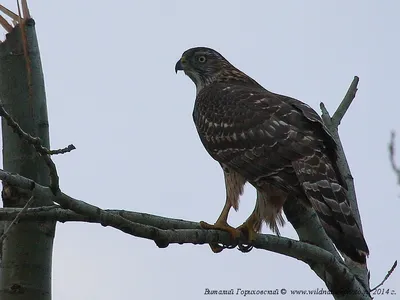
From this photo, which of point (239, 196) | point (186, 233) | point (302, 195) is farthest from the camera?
point (239, 196)


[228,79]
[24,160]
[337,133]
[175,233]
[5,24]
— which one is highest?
[228,79]

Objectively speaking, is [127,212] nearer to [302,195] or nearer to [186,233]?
[186,233]

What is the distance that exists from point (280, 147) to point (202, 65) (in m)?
2.62

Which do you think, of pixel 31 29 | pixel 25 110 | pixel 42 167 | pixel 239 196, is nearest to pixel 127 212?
pixel 42 167

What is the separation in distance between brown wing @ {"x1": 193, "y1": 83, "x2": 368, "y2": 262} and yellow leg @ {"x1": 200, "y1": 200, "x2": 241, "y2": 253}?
0.33 m

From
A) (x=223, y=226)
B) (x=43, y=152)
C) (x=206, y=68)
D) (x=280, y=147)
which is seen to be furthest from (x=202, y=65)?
(x=43, y=152)

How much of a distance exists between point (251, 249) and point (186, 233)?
182cm

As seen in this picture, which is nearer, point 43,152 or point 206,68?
point 43,152

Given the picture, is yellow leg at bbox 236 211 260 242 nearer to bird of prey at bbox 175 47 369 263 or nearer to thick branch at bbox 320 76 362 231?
bird of prey at bbox 175 47 369 263

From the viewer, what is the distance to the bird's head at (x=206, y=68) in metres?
7.72

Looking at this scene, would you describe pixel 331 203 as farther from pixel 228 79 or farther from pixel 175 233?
pixel 228 79

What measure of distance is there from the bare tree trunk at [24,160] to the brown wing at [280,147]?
1.89 m

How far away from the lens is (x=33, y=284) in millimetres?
3881

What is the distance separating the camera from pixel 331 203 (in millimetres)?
4820
